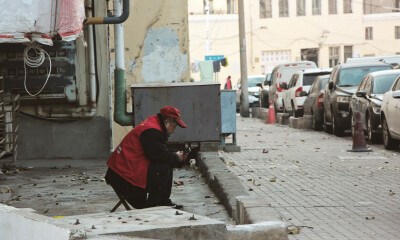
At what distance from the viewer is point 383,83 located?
17.8 metres

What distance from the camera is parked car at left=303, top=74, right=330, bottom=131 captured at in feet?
75.4

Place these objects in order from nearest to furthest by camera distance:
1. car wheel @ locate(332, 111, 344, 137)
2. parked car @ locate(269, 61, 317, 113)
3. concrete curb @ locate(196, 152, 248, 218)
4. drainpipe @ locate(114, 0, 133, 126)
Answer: concrete curb @ locate(196, 152, 248, 218), drainpipe @ locate(114, 0, 133, 126), car wheel @ locate(332, 111, 344, 137), parked car @ locate(269, 61, 317, 113)

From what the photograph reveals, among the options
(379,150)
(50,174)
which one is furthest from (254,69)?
(50,174)

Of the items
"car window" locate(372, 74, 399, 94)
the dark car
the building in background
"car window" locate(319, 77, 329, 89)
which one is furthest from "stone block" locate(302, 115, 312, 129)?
the building in background

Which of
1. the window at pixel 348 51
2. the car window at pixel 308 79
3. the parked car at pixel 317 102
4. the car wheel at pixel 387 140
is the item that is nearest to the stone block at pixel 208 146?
the car wheel at pixel 387 140

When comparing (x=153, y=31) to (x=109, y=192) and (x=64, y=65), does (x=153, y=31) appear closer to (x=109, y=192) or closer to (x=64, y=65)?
(x=64, y=65)

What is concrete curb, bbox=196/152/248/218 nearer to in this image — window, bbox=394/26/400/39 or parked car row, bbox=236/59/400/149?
parked car row, bbox=236/59/400/149

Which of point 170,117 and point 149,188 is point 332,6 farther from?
point 149,188

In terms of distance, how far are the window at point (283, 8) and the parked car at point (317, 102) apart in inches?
1475

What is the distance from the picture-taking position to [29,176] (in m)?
12.0

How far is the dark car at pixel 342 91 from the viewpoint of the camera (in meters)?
20.0

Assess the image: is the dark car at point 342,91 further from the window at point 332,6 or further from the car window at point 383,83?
the window at point 332,6

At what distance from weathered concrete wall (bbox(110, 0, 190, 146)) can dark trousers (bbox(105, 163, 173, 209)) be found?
21.2ft

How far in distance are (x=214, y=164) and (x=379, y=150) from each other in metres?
5.48
